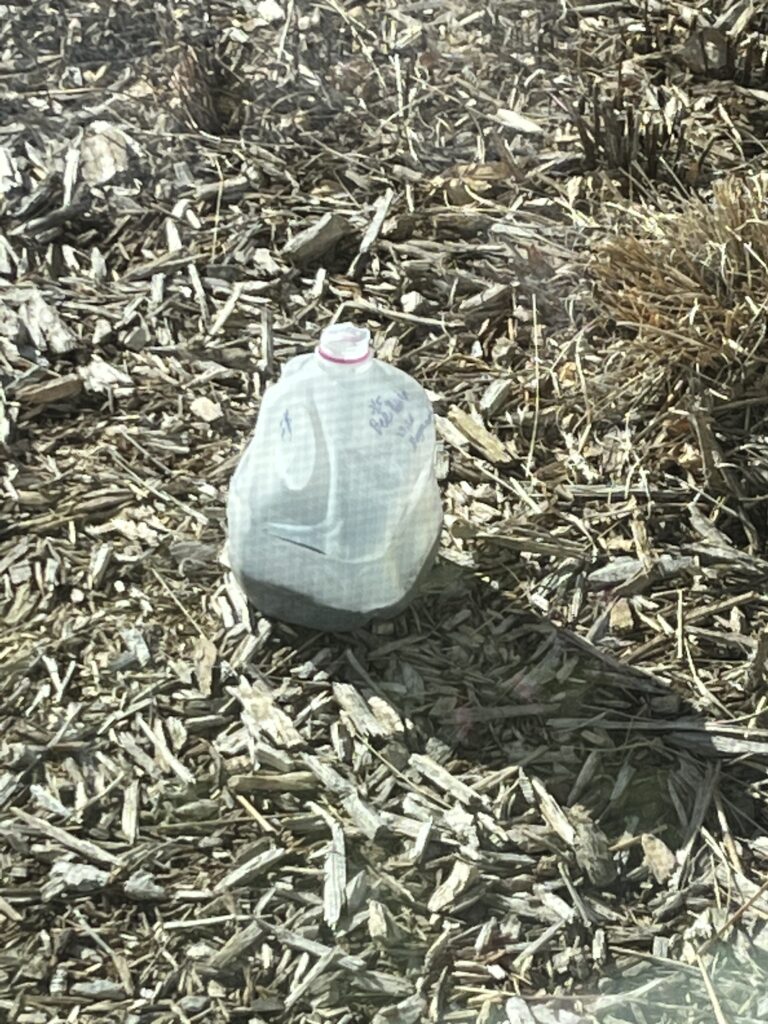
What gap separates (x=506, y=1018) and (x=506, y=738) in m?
0.48

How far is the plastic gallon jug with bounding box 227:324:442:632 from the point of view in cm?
244

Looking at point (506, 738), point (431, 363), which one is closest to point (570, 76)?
point (431, 363)

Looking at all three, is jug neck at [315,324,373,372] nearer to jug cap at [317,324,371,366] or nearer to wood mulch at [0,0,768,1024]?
jug cap at [317,324,371,366]

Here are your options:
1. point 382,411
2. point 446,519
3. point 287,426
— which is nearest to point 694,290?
point 446,519

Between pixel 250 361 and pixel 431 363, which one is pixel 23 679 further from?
pixel 431 363

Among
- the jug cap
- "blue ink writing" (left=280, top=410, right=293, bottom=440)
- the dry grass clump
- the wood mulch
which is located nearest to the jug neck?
the jug cap

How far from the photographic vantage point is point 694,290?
295cm

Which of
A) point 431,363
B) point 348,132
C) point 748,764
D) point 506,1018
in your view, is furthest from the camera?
point 348,132

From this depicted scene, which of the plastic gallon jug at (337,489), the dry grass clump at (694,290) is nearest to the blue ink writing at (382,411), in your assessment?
the plastic gallon jug at (337,489)

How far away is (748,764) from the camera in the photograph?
247 centimetres

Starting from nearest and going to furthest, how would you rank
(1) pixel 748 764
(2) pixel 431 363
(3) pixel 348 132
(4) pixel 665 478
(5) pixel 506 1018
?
→ (5) pixel 506 1018 < (1) pixel 748 764 < (4) pixel 665 478 < (2) pixel 431 363 < (3) pixel 348 132

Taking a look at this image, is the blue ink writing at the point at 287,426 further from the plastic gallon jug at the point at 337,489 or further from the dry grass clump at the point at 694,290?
the dry grass clump at the point at 694,290

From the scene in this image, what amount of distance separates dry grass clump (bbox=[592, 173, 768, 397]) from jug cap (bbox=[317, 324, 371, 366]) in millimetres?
795

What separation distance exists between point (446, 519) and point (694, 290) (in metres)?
0.68
